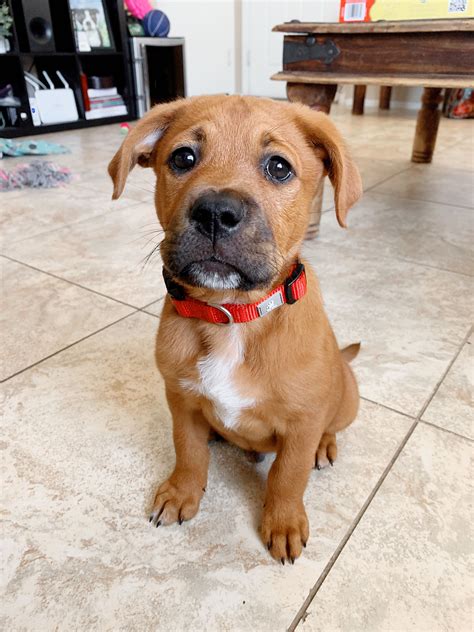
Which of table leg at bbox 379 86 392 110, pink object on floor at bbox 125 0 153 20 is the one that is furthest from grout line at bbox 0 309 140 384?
table leg at bbox 379 86 392 110

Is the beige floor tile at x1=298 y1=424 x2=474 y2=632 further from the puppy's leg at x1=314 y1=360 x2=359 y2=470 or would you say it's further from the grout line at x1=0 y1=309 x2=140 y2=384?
the grout line at x1=0 y1=309 x2=140 y2=384

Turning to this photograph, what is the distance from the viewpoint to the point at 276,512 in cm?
115

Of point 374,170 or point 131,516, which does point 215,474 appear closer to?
point 131,516

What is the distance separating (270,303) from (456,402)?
84 cm

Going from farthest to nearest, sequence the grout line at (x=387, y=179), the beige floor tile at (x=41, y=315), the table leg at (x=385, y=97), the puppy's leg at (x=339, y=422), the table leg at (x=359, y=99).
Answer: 1. the table leg at (x=385, y=97)
2. the table leg at (x=359, y=99)
3. the grout line at (x=387, y=179)
4. the beige floor tile at (x=41, y=315)
5. the puppy's leg at (x=339, y=422)

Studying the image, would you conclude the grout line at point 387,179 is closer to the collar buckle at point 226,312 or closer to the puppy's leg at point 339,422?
the puppy's leg at point 339,422

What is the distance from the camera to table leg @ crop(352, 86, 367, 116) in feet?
20.9

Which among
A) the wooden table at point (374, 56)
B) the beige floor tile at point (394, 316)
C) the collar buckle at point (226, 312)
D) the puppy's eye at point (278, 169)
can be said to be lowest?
the beige floor tile at point (394, 316)

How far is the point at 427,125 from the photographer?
3971mm

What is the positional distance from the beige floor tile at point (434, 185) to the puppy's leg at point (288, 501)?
106 inches

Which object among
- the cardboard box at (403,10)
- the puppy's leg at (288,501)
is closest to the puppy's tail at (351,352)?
the puppy's leg at (288,501)

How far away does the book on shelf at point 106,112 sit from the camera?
18.8 ft

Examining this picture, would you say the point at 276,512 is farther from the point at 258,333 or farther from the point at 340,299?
the point at 340,299

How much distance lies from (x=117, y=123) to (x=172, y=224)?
5.56 meters
